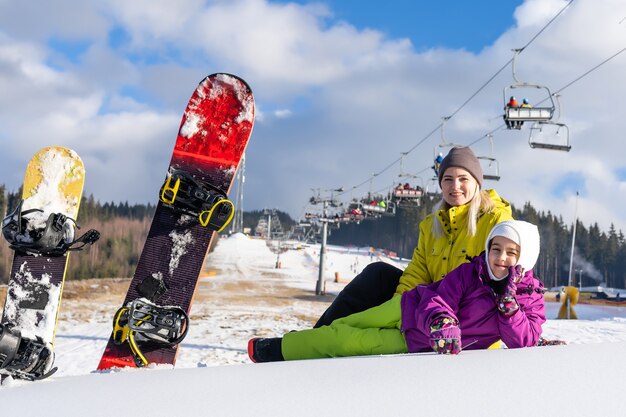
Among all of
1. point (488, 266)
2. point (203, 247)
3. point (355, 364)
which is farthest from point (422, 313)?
→ point (203, 247)

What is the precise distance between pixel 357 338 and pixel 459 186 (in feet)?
3.53

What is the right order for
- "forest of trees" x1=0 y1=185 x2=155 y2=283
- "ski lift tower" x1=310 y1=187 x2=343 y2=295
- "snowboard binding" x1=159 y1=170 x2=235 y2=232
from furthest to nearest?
"forest of trees" x1=0 y1=185 x2=155 y2=283
"ski lift tower" x1=310 y1=187 x2=343 y2=295
"snowboard binding" x1=159 y1=170 x2=235 y2=232

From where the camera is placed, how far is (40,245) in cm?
350

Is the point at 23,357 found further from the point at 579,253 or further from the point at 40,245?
the point at 579,253

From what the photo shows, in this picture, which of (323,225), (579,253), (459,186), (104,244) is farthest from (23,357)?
(579,253)

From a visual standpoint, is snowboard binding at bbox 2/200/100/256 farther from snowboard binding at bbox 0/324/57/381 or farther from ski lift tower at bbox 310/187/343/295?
ski lift tower at bbox 310/187/343/295

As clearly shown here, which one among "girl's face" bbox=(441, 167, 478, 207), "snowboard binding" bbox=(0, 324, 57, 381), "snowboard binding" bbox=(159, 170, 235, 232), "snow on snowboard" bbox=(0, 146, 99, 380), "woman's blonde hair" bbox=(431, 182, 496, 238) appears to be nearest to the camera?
"snowboard binding" bbox=(0, 324, 57, 381)

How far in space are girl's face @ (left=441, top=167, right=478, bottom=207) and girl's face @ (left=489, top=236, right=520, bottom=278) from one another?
66 cm

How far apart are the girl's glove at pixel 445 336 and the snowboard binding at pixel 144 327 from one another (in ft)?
6.07

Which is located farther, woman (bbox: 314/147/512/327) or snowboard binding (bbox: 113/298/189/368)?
snowboard binding (bbox: 113/298/189/368)

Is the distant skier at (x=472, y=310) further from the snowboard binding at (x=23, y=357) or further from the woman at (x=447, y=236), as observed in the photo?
the snowboard binding at (x=23, y=357)

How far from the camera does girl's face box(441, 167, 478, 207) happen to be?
3141 millimetres

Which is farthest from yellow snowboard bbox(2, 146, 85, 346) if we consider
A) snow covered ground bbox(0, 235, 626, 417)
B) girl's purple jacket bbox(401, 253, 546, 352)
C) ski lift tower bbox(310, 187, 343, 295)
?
ski lift tower bbox(310, 187, 343, 295)

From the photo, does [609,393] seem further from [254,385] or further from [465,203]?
[465,203]
